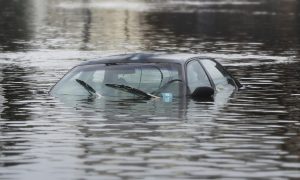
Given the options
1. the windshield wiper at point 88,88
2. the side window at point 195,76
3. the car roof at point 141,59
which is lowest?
the windshield wiper at point 88,88

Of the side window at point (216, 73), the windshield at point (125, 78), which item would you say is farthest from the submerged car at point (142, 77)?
the side window at point (216, 73)

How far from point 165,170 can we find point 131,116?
5.59m

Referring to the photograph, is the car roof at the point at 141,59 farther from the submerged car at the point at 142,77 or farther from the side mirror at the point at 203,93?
the side mirror at the point at 203,93

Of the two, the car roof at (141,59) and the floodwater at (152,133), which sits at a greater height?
the car roof at (141,59)

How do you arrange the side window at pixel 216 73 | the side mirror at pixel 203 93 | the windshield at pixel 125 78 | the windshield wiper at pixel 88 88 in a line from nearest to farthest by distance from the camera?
1. the windshield at pixel 125 78
2. the side mirror at pixel 203 93
3. the windshield wiper at pixel 88 88
4. the side window at pixel 216 73

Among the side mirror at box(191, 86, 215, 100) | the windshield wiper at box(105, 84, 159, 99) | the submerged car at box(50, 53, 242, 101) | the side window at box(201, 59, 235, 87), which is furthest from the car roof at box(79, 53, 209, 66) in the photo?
the side window at box(201, 59, 235, 87)

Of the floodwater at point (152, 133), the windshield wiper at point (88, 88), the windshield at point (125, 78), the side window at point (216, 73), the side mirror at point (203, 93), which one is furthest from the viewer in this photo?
the side window at point (216, 73)

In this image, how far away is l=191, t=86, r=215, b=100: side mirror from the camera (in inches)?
786

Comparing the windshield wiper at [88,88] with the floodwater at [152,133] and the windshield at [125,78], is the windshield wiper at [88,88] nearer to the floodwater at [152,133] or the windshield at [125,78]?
the windshield at [125,78]

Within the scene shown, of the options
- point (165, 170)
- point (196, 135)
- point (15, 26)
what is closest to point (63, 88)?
point (196, 135)

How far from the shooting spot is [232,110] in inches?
740

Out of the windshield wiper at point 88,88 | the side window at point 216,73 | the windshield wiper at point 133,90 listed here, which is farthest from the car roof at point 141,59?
the side window at point 216,73

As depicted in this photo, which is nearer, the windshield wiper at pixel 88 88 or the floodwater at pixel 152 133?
the floodwater at pixel 152 133

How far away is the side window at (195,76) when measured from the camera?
2003cm
